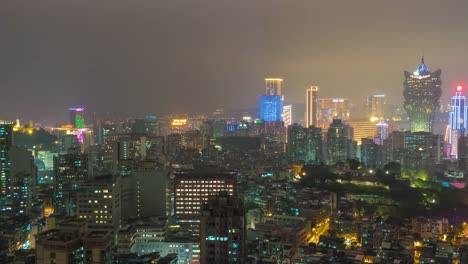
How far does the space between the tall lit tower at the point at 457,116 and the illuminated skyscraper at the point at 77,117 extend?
38.3 ft

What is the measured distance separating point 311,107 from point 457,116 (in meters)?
5.65

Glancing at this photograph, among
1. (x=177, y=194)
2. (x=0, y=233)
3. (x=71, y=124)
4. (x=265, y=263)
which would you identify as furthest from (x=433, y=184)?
(x=71, y=124)

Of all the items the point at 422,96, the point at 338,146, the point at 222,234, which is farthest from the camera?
the point at 422,96

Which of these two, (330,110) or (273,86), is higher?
(273,86)

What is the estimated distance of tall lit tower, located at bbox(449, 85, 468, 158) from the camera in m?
16.7

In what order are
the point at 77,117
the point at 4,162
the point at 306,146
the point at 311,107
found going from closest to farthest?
the point at 4,162 → the point at 306,146 → the point at 77,117 → the point at 311,107

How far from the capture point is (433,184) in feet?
36.7

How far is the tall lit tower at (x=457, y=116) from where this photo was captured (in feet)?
54.9

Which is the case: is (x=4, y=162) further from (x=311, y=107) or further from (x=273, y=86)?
(x=311, y=107)

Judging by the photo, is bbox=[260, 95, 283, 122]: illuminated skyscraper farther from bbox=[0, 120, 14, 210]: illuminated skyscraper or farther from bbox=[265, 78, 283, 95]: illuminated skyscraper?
bbox=[0, 120, 14, 210]: illuminated skyscraper

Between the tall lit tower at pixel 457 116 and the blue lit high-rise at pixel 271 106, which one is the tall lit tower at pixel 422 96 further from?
the blue lit high-rise at pixel 271 106

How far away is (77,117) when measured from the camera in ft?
59.3

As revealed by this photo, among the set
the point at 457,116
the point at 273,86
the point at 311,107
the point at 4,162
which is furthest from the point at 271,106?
the point at 4,162

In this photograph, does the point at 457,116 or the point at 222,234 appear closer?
the point at 222,234
